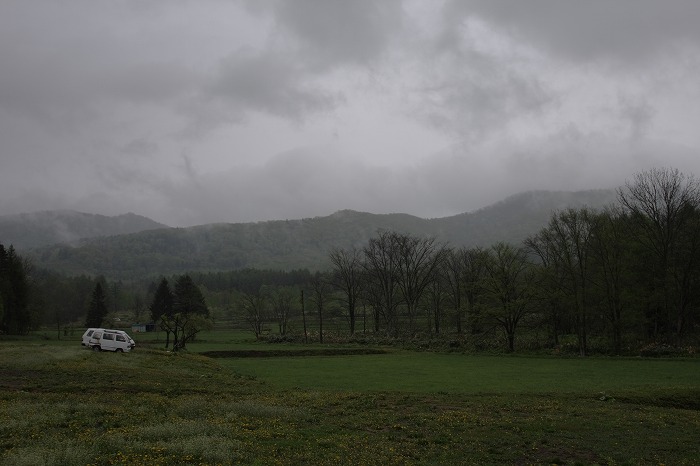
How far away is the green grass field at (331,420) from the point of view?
13508mm

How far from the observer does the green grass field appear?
13508mm

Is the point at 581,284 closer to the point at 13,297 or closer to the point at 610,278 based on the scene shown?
the point at 610,278

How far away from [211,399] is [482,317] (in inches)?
2203

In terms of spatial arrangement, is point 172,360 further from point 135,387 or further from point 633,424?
point 633,424

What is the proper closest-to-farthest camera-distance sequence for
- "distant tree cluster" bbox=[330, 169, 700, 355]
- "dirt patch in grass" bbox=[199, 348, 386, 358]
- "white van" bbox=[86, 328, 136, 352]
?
"white van" bbox=[86, 328, 136, 352], "distant tree cluster" bbox=[330, 169, 700, 355], "dirt patch in grass" bbox=[199, 348, 386, 358]

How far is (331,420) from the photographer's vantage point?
1928cm

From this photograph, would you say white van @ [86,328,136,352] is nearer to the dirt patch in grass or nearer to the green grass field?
the green grass field

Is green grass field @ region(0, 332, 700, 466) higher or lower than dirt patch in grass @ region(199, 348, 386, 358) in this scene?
higher

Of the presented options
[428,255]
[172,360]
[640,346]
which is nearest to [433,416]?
[172,360]

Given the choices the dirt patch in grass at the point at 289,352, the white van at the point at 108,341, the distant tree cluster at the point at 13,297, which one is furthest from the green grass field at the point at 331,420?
the distant tree cluster at the point at 13,297

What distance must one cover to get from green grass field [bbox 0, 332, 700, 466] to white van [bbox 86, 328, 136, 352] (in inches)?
480

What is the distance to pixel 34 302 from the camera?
102625mm

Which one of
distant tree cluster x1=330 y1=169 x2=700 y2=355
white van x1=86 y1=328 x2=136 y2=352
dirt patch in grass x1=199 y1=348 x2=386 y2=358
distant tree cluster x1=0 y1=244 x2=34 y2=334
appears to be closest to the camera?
white van x1=86 y1=328 x2=136 y2=352

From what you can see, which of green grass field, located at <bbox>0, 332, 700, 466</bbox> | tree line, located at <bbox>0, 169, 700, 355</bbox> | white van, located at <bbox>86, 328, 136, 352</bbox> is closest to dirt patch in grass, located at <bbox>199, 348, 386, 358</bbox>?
tree line, located at <bbox>0, 169, 700, 355</bbox>
